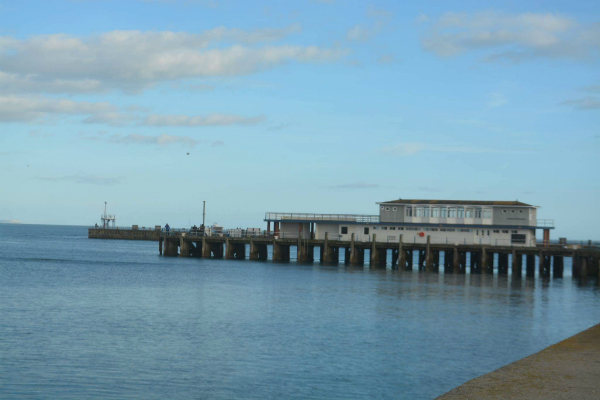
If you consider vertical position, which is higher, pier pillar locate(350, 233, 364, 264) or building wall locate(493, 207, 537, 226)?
building wall locate(493, 207, 537, 226)

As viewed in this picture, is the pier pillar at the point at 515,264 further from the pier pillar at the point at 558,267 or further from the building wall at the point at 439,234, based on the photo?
the pier pillar at the point at 558,267

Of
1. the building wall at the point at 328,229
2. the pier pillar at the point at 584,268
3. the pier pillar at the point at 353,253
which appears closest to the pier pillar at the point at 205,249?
the building wall at the point at 328,229

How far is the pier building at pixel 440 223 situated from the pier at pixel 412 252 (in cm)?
141

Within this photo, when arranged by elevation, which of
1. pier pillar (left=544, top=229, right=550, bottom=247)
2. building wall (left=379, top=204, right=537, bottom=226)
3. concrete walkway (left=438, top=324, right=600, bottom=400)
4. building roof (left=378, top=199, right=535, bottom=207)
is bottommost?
concrete walkway (left=438, top=324, right=600, bottom=400)

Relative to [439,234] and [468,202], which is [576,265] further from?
[439,234]

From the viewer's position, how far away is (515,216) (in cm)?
7006

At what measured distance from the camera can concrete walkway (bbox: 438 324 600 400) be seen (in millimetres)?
16516

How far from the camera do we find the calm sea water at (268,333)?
75.7ft

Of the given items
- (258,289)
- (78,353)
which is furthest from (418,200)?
(78,353)

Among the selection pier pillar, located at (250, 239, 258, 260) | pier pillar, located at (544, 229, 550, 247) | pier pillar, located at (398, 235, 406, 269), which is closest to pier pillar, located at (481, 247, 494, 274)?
pier pillar, located at (544, 229, 550, 247)

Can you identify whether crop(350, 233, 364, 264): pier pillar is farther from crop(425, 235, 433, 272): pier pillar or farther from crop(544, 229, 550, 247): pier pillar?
crop(544, 229, 550, 247): pier pillar

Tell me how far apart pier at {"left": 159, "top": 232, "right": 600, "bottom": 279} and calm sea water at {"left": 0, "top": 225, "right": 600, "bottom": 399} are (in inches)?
289

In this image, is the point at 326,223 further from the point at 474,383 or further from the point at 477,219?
the point at 474,383

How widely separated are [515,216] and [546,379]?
54199 mm
